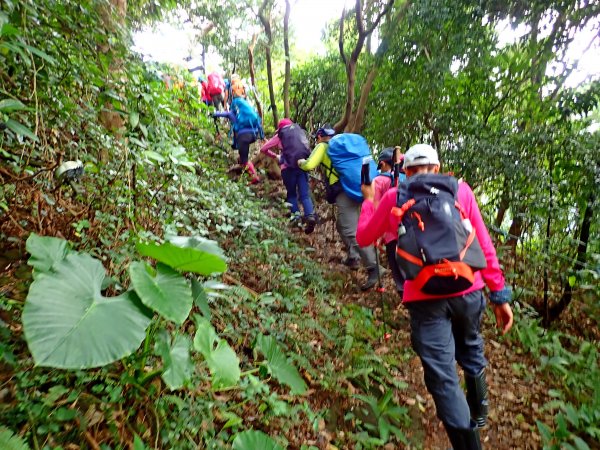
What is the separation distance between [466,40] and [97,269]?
6583 mm

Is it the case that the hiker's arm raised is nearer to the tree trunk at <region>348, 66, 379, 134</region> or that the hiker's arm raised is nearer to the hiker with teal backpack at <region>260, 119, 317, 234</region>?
the hiker with teal backpack at <region>260, 119, 317, 234</region>

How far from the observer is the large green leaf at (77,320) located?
4.14ft

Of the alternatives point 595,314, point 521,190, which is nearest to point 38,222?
point 521,190

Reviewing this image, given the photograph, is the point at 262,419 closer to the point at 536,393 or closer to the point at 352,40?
the point at 536,393

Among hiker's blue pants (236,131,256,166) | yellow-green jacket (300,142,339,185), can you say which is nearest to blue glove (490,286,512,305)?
yellow-green jacket (300,142,339,185)

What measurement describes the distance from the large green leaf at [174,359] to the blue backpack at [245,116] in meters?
6.78

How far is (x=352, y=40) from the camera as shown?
9.46 m

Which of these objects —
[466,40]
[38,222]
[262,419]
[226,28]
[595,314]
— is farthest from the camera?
[226,28]

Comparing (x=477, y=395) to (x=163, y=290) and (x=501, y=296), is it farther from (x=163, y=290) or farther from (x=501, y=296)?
(x=163, y=290)

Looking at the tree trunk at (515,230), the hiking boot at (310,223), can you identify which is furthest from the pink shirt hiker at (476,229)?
the hiking boot at (310,223)

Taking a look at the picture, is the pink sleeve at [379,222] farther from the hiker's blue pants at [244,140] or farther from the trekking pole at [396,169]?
the hiker's blue pants at [244,140]

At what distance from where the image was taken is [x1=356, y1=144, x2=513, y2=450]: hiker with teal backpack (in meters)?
2.40

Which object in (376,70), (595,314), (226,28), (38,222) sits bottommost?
(595,314)

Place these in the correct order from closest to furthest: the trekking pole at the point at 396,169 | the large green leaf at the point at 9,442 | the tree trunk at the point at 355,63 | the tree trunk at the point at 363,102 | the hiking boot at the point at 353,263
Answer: the large green leaf at the point at 9,442 < the trekking pole at the point at 396,169 < the hiking boot at the point at 353,263 < the tree trunk at the point at 355,63 < the tree trunk at the point at 363,102
